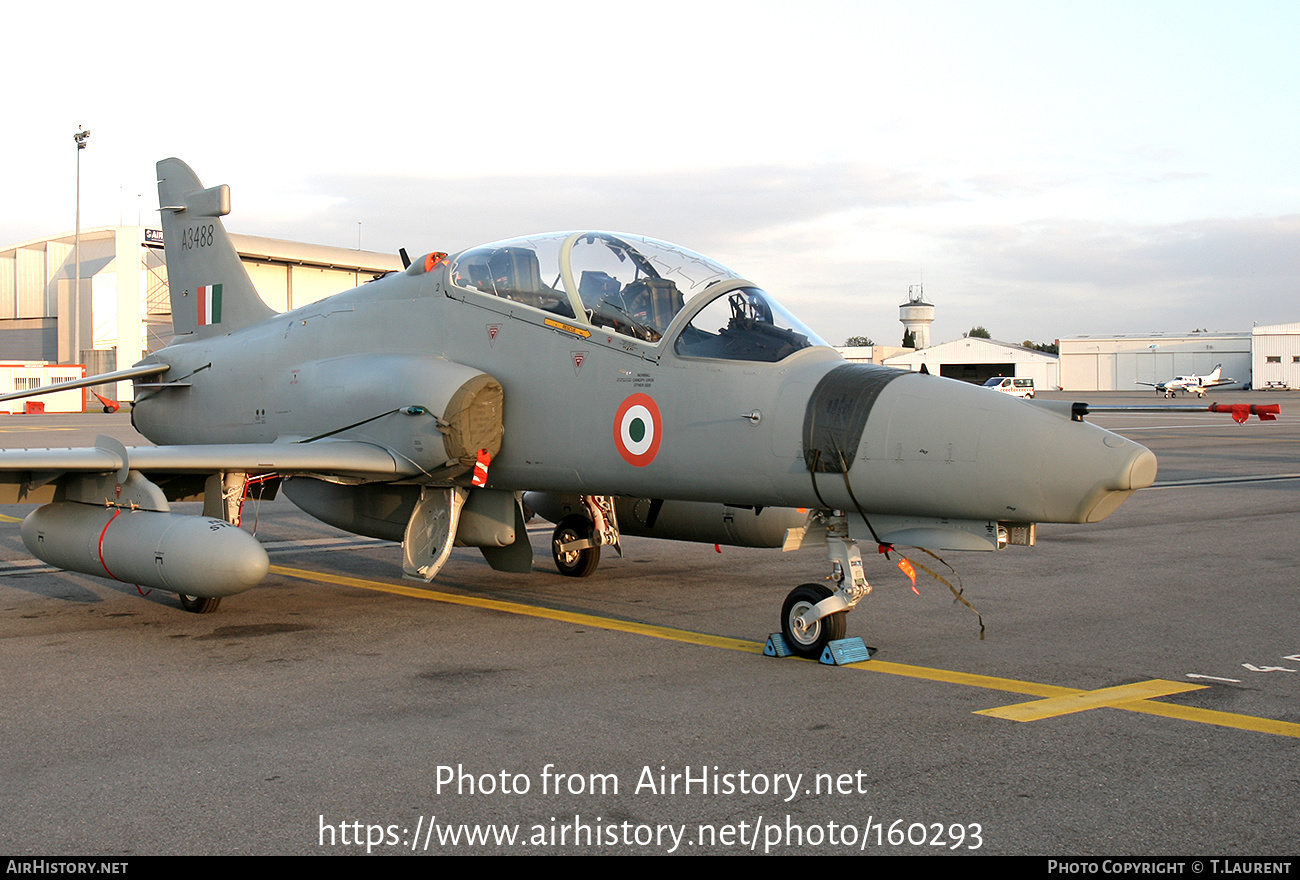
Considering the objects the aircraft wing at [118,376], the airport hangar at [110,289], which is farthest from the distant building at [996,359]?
the aircraft wing at [118,376]

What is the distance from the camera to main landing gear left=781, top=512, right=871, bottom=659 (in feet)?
22.7

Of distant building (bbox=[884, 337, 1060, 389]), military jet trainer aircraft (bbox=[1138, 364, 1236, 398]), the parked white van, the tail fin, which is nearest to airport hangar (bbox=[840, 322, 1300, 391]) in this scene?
distant building (bbox=[884, 337, 1060, 389])

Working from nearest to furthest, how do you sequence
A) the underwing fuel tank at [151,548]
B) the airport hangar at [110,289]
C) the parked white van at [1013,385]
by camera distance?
the underwing fuel tank at [151,548] < the parked white van at [1013,385] < the airport hangar at [110,289]

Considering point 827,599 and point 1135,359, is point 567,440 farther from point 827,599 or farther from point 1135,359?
point 1135,359

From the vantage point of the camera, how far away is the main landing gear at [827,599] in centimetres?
691

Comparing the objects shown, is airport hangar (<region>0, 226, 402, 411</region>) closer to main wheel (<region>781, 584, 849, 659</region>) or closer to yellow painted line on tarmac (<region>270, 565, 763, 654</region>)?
yellow painted line on tarmac (<region>270, 565, 763, 654</region>)

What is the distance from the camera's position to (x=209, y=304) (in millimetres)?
12086

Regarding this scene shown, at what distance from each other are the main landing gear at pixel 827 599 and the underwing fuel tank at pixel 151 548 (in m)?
3.67

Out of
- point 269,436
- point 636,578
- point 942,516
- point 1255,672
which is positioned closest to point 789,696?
point 942,516

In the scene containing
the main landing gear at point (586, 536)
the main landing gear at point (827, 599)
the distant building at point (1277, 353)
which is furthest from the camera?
the distant building at point (1277, 353)

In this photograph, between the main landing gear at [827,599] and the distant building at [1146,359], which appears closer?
the main landing gear at [827,599]

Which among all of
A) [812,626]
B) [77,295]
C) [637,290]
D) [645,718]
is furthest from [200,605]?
[77,295]

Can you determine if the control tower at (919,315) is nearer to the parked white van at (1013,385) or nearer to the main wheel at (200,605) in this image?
the parked white van at (1013,385)

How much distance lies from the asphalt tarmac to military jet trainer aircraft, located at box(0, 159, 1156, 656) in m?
0.63
